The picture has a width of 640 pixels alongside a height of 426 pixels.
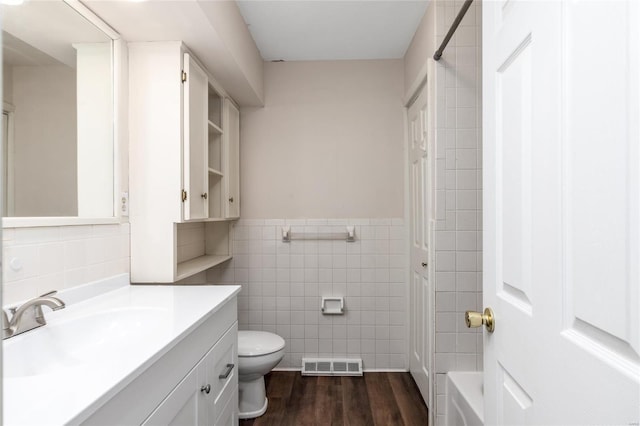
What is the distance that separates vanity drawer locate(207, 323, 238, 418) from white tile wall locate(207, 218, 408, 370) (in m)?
1.11

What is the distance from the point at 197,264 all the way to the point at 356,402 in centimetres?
132

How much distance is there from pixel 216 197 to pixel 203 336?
1242 millimetres

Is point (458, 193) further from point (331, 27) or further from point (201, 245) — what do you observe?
point (201, 245)

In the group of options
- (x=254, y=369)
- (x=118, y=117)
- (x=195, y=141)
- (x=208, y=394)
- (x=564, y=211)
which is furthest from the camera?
(x=254, y=369)

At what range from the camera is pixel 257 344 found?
218 cm

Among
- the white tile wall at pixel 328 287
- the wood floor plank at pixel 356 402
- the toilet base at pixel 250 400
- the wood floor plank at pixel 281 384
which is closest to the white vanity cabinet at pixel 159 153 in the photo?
the toilet base at pixel 250 400

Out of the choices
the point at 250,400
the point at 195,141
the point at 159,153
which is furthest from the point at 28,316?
the point at 250,400

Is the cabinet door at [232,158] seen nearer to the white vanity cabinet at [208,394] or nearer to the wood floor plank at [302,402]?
the white vanity cabinet at [208,394]

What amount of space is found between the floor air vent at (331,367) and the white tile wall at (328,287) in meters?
0.05

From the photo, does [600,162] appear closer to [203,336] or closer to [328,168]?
[203,336]

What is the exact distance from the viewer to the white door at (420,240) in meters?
2.20

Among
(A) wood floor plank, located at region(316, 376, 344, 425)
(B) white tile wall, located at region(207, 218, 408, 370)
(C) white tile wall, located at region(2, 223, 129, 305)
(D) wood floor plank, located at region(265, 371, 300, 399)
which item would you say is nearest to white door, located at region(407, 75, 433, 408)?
(B) white tile wall, located at region(207, 218, 408, 370)

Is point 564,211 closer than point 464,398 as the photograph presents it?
Yes

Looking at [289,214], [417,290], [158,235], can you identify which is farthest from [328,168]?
[158,235]
